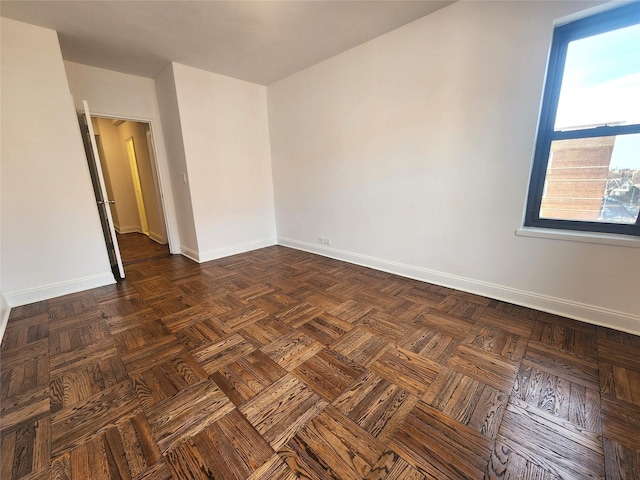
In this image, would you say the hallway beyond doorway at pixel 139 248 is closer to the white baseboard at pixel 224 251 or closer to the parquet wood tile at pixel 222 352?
the white baseboard at pixel 224 251

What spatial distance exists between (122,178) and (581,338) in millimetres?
7933

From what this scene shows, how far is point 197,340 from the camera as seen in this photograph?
2.04 meters

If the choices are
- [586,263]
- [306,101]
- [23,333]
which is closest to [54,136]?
[23,333]

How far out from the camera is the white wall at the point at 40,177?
2479 millimetres

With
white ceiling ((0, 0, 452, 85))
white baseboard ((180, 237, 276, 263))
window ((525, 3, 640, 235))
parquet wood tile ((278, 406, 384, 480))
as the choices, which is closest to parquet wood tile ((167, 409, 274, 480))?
parquet wood tile ((278, 406, 384, 480))

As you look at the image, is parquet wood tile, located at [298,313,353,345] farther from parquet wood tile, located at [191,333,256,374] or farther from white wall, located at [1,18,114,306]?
white wall, located at [1,18,114,306]

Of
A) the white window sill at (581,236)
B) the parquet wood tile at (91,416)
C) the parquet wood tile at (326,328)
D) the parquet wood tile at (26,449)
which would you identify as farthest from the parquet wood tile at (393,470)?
the white window sill at (581,236)

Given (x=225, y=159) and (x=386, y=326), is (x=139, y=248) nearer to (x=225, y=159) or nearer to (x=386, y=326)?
(x=225, y=159)

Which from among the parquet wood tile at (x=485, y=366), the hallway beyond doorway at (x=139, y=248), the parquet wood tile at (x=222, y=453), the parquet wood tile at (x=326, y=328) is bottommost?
the parquet wood tile at (x=485, y=366)

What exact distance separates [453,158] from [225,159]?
314 cm

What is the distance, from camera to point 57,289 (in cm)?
288

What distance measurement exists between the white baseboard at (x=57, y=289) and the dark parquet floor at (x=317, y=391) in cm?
19

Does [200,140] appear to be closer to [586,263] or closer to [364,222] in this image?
[364,222]

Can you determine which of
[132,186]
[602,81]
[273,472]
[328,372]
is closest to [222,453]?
[273,472]
